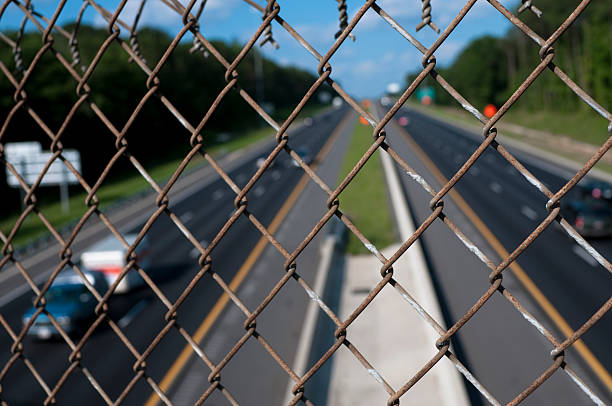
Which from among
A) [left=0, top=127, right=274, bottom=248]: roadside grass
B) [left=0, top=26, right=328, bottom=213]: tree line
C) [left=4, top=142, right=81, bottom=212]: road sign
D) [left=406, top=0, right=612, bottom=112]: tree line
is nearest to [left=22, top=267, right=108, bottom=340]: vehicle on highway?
[left=4, top=142, right=81, bottom=212]: road sign

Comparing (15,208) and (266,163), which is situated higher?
(15,208)

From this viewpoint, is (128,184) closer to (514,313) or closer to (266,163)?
(514,313)

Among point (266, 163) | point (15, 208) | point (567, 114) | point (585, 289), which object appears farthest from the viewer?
point (567, 114)

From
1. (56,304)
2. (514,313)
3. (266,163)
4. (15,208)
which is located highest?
(15,208)

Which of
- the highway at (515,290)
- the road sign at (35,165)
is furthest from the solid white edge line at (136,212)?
the highway at (515,290)

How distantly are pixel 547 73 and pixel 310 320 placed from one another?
999cm

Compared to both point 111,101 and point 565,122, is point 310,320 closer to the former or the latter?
point 111,101

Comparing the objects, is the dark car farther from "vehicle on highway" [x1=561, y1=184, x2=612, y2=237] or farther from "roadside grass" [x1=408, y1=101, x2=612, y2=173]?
"roadside grass" [x1=408, y1=101, x2=612, y2=173]

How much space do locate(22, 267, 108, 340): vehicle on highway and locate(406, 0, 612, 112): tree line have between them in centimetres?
969

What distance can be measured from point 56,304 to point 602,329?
11637mm

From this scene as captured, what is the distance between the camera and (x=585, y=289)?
14.4 meters

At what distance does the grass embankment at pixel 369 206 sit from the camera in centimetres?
2000

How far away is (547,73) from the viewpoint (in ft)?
52.0

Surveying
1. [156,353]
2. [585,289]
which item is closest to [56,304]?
[156,353]
